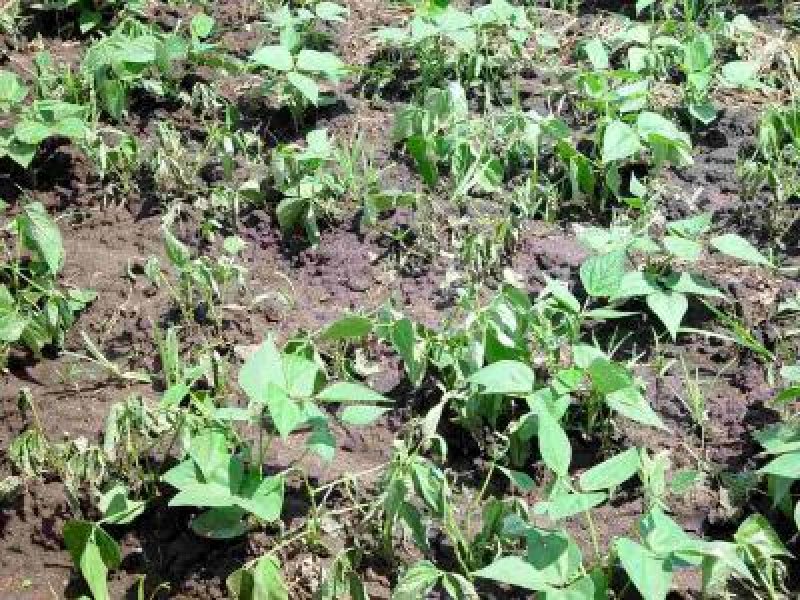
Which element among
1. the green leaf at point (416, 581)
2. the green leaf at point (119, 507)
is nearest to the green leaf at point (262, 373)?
the green leaf at point (119, 507)

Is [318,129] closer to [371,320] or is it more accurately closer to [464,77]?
[464,77]

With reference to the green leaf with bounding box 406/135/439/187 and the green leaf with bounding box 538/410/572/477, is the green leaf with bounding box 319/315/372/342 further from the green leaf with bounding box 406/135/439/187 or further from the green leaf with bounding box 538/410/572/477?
the green leaf with bounding box 406/135/439/187

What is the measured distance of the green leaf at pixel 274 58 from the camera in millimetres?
3650

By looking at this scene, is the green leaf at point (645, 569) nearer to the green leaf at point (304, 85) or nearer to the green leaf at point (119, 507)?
the green leaf at point (119, 507)

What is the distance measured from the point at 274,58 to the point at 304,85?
125mm

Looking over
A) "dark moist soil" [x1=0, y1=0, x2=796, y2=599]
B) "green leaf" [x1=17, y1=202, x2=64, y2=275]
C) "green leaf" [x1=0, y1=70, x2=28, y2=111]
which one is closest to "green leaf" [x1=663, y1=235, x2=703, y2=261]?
"dark moist soil" [x1=0, y1=0, x2=796, y2=599]

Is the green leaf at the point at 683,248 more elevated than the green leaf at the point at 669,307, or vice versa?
the green leaf at the point at 683,248

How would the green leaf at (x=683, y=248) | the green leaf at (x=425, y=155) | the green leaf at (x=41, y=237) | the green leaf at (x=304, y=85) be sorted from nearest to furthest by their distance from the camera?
the green leaf at (x=683, y=248)
the green leaf at (x=41, y=237)
the green leaf at (x=425, y=155)
the green leaf at (x=304, y=85)

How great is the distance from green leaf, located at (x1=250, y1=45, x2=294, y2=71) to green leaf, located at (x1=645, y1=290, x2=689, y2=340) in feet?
4.27

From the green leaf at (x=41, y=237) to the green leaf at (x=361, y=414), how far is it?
3.10 ft

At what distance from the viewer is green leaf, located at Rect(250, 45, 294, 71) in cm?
365

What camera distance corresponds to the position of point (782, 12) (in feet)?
13.4

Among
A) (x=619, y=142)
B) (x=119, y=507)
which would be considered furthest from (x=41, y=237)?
(x=619, y=142)

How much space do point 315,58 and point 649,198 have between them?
3.49 feet
